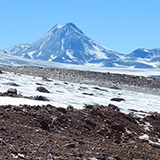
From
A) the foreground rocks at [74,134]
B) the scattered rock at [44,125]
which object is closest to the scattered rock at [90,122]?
the foreground rocks at [74,134]

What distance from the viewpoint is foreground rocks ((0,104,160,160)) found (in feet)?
22.1

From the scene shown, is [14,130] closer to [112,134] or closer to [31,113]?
[31,113]

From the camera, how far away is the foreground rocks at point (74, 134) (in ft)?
22.1

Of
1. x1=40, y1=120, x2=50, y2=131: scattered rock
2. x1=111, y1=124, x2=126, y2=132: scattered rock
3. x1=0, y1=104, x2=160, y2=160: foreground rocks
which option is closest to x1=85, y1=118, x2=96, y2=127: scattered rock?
x1=0, y1=104, x2=160, y2=160: foreground rocks

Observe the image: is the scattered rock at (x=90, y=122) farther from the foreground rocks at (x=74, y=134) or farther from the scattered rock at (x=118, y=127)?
the scattered rock at (x=118, y=127)

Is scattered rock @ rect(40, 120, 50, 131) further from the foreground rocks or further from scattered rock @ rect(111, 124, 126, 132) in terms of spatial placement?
scattered rock @ rect(111, 124, 126, 132)

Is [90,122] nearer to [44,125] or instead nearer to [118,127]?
[118,127]

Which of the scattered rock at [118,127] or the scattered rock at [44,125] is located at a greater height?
the scattered rock at [44,125]

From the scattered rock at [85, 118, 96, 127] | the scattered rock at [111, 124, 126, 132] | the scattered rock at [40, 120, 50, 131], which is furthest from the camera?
the scattered rock at [111, 124, 126, 132]

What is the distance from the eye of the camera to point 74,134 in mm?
8930

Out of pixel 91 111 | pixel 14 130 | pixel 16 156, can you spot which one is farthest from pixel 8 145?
pixel 91 111

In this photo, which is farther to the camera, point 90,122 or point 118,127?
point 118,127

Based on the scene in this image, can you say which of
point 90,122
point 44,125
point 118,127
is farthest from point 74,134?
point 118,127

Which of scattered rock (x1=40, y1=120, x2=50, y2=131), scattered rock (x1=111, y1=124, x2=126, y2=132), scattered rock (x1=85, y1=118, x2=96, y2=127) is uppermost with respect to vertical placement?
scattered rock (x1=40, y1=120, x2=50, y2=131)
